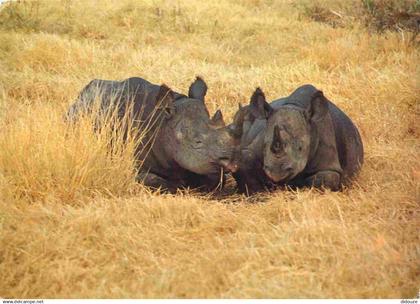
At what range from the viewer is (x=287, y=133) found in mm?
6574

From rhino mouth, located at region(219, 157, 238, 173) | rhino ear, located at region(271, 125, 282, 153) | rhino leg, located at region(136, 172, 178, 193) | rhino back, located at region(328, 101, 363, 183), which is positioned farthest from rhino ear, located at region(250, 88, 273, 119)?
rhino leg, located at region(136, 172, 178, 193)

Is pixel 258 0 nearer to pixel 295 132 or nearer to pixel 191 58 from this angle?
pixel 191 58

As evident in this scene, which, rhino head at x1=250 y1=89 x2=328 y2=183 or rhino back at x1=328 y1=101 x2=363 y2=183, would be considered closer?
rhino head at x1=250 y1=89 x2=328 y2=183

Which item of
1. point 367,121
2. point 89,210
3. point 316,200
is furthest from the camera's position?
point 367,121

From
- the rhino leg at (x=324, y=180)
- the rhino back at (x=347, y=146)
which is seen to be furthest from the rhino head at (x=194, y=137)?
the rhino back at (x=347, y=146)

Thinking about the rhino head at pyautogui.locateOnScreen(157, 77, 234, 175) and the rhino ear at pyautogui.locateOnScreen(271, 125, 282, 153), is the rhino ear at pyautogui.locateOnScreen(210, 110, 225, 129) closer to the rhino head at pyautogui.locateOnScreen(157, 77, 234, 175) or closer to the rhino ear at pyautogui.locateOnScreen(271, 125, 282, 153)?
the rhino head at pyautogui.locateOnScreen(157, 77, 234, 175)

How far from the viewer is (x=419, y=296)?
4.73 meters

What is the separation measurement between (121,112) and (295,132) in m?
1.80

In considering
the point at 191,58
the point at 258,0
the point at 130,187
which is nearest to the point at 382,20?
the point at 191,58

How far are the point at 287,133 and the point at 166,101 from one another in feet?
3.93

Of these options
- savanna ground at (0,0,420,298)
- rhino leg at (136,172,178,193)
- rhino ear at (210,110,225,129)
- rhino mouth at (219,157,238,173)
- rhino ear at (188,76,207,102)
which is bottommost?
rhino leg at (136,172,178,193)

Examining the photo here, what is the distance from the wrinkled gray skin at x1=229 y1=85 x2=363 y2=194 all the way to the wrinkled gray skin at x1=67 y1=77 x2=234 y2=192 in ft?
0.68

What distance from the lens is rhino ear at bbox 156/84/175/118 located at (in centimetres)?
698

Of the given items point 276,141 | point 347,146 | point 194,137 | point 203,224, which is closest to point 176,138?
point 194,137
